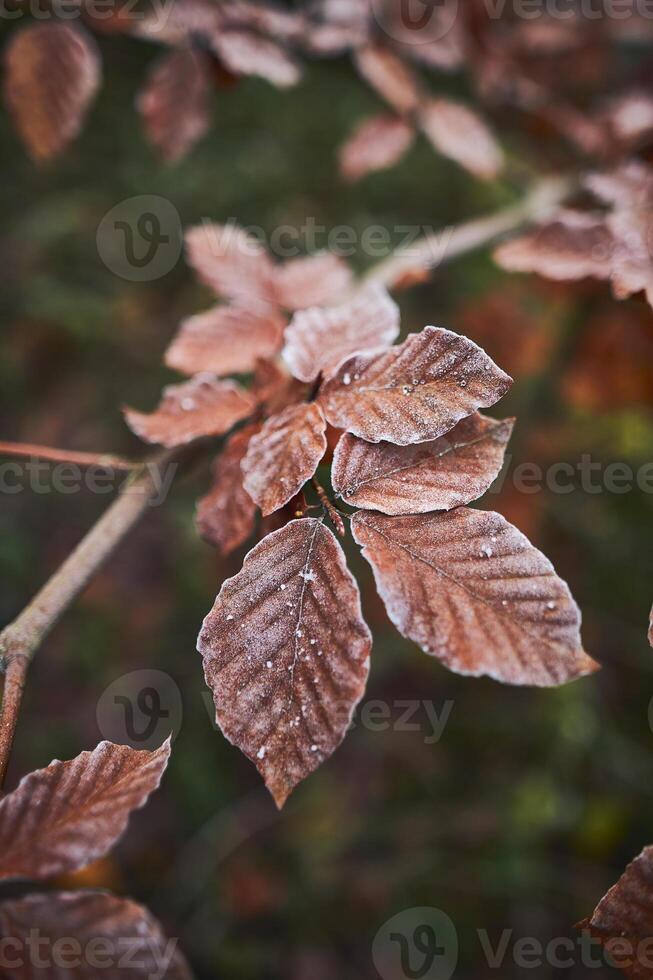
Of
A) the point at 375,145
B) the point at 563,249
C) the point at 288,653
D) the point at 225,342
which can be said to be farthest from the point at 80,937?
the point at 375,145

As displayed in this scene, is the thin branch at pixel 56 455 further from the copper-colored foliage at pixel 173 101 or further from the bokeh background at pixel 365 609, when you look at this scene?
the bokeh background at pixel 365 609

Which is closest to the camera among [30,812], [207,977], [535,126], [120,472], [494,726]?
[30,812]

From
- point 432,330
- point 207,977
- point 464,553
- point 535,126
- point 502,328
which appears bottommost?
point 207,977

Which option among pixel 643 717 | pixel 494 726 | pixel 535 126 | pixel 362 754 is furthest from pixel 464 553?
pixel 362 754

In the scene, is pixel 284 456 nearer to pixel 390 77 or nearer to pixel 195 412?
pixel 195 412

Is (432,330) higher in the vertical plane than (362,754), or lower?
higher

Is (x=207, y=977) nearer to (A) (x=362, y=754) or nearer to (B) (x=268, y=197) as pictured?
(A) (x=362, y=754)

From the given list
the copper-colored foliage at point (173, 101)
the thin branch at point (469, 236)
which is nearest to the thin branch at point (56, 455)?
the thin branch at point (469, 236)
